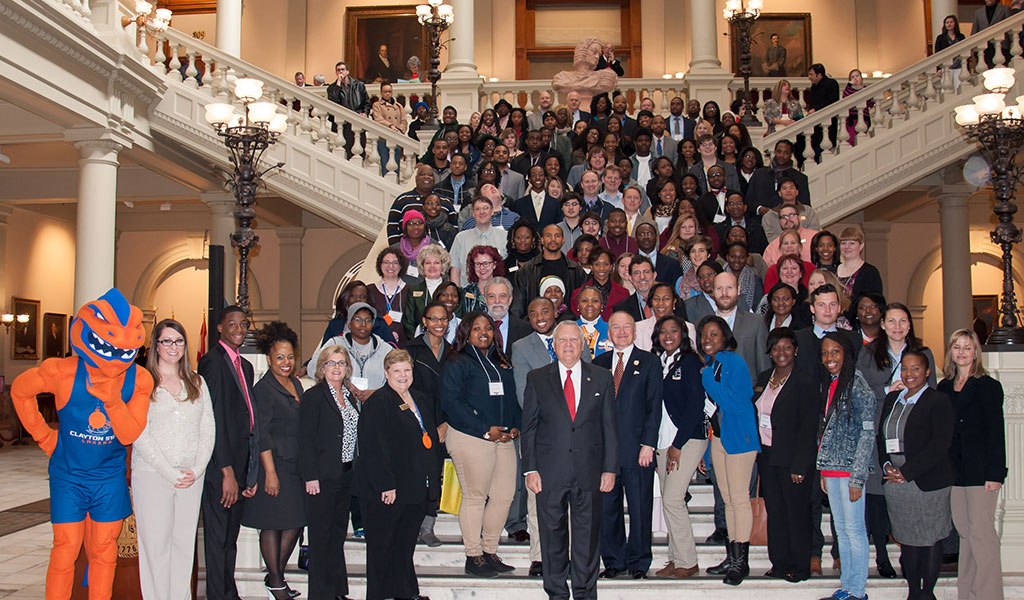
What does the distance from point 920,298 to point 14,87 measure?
53.4ft

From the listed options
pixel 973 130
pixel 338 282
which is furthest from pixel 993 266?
pixel 338 282

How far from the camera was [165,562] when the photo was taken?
512 cm

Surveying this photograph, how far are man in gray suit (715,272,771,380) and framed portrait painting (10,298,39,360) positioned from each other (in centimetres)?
1577

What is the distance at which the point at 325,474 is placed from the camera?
18.2ft

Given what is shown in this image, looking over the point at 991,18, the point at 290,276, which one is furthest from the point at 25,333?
the point at 991,18

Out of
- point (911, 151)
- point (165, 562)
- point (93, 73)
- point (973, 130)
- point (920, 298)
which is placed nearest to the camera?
point (165, 562)

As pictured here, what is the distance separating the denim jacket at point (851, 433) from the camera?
5.63 m

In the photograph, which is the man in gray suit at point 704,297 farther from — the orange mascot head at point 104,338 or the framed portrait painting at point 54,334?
the framed portrait painting at point 54,334

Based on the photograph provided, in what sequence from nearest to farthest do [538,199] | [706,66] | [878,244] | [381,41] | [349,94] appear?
[538,199], [349,94], [706,66], [878,244], [381,41]

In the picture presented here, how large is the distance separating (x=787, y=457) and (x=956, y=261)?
35.2 feet

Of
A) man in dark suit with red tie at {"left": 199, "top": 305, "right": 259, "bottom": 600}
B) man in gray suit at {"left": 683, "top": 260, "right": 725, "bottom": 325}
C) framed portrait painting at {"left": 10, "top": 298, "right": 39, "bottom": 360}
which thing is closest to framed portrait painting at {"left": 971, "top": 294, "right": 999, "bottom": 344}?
man in gray suit at {"left": 683, "top": 260, "right": 725, "bottom": 325}

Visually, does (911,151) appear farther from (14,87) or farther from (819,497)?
(14,87)

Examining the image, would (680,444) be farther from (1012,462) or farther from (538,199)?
(538,199)

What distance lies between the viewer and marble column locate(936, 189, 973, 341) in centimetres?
1464
